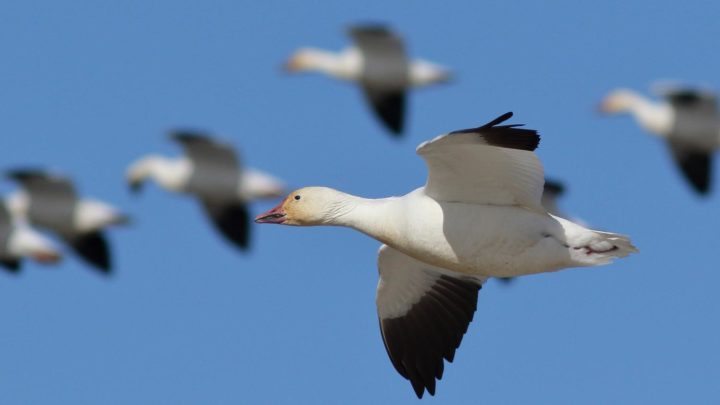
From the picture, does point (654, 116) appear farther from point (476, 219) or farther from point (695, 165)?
point (476, 219)

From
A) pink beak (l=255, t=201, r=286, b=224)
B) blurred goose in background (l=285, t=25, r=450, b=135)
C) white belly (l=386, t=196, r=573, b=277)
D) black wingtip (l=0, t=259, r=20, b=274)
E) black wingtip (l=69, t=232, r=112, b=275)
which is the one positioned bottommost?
white belly (l=386, t=196, r=573, b=277)

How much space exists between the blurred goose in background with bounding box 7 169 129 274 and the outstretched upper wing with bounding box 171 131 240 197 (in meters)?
1.12

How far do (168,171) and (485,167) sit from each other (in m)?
8.26

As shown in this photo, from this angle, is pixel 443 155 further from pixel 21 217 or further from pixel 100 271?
pixel 21 217

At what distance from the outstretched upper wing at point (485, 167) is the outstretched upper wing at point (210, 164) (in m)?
6.30

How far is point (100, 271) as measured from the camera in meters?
14.4

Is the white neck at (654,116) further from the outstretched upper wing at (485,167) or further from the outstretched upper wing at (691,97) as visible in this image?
the outstretched upper wing at (485,167)

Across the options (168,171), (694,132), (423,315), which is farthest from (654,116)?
(423,315)

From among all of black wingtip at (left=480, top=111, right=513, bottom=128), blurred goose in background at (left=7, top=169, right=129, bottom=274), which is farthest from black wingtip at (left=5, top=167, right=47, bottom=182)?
black wingtip at (left=480, top=111, right=513, bottom=128)

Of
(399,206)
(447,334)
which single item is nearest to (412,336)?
(447,334)

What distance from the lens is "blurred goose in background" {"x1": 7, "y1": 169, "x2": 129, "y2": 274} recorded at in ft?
48.0

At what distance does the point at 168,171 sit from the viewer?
1689 cm

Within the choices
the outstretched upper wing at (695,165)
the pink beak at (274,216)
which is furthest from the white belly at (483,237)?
the outstretched upper wing at (695,165)

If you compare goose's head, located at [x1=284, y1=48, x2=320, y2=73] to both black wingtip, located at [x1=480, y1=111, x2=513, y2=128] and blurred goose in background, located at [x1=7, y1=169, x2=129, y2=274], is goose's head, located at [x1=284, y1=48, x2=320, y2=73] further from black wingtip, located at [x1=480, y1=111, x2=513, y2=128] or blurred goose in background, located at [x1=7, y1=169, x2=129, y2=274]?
black wingtip, located at [x1=480, y1=111, x2=513, y2=128]
